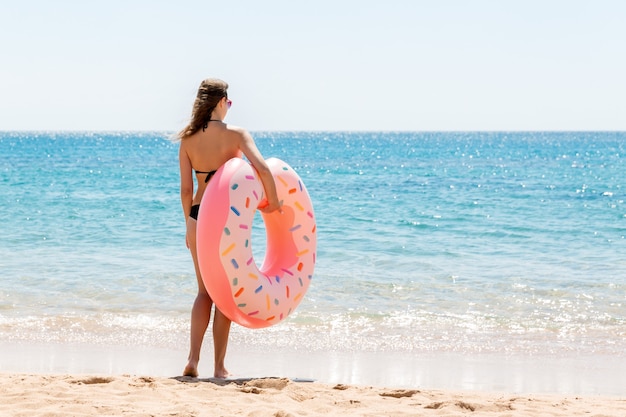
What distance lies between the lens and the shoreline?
4.57 meters

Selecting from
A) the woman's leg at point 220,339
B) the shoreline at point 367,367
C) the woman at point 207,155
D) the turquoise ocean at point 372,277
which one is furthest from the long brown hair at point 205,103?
the turquoise ocean at point 372,277

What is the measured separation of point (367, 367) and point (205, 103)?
1.84m

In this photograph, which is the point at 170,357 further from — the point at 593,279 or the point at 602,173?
the point at 602,173

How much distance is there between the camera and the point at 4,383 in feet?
13.1

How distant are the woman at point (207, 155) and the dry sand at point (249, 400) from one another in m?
0.29

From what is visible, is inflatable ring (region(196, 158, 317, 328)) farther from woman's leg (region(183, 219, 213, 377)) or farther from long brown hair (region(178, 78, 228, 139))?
long brown hair (region(178, 78, 228, 139))

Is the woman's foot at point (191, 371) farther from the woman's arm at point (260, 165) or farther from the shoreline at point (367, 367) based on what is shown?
the woman's arm at point (260, 165)

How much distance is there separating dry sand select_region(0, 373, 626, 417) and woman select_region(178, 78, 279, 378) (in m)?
0.29

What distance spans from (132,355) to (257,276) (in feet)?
4.48

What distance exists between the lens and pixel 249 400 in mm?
3799

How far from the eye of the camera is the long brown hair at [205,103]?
4.27 m

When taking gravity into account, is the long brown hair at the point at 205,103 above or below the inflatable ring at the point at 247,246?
above

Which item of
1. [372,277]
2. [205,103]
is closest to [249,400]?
Answer: [205,103]

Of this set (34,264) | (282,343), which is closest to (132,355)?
(282,343)
